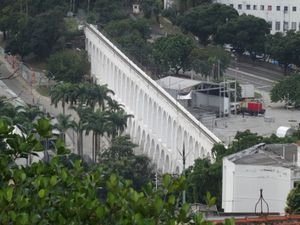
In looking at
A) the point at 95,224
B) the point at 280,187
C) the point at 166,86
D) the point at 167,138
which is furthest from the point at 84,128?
the point at 95,224

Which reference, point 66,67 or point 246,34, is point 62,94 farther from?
point 246,34

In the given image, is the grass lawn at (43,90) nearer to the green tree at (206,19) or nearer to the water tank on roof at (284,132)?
the green tree at (206,19)

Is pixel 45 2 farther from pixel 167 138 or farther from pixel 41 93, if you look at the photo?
pixel 167 138

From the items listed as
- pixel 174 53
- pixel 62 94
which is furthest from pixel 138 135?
pixel 174 53

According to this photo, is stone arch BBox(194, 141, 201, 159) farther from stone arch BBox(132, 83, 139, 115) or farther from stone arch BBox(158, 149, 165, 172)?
stone arch BBox(132, 83, 139, 115)

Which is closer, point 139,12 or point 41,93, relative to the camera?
point 41,93
